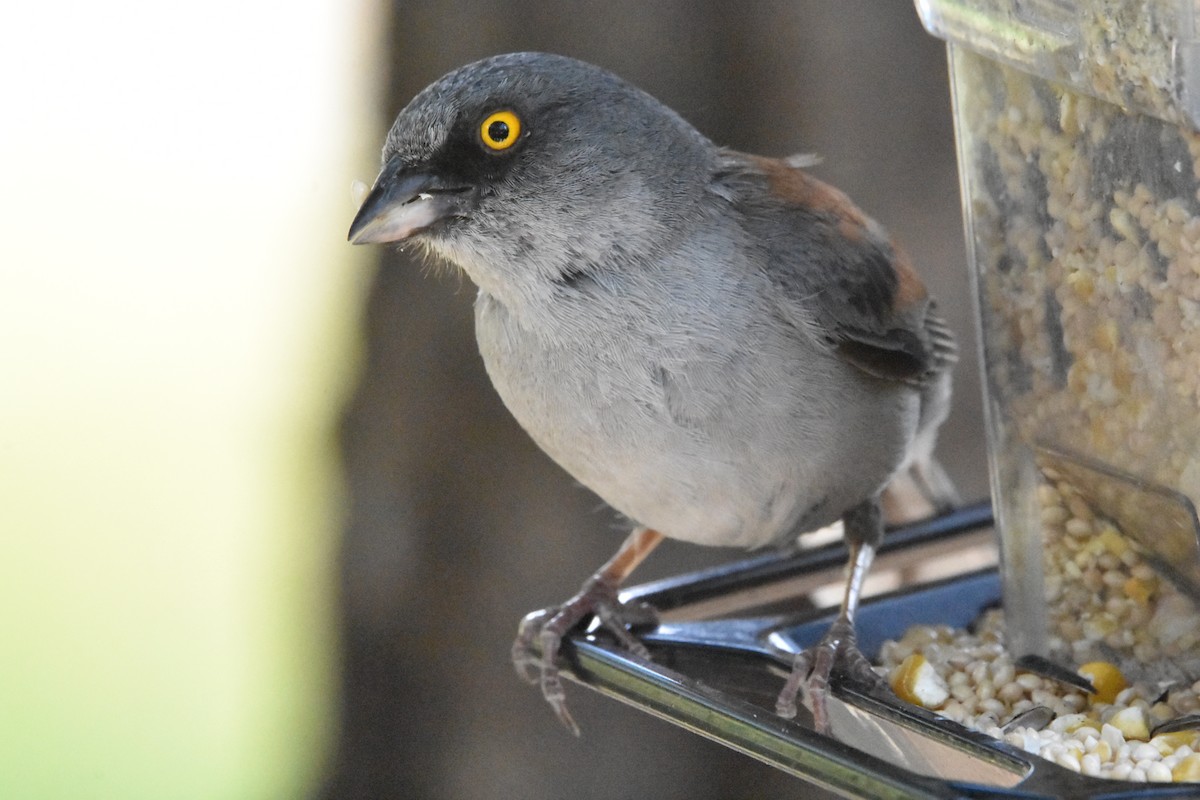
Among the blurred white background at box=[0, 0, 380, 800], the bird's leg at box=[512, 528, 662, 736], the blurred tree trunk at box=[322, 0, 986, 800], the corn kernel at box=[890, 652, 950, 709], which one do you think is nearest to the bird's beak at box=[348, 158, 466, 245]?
the bird's leg at box=[512, 528, 662, 736]

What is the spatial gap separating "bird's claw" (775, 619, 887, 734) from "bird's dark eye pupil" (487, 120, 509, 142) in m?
1.20

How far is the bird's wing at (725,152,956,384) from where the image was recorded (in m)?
3.12

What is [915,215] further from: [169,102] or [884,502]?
[169,102]

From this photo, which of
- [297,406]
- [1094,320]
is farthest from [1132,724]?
[297,406]

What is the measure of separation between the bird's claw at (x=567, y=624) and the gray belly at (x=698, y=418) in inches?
8.1

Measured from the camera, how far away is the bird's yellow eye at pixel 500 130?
2975 millimetres

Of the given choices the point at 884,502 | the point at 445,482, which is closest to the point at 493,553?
the point at 445,482

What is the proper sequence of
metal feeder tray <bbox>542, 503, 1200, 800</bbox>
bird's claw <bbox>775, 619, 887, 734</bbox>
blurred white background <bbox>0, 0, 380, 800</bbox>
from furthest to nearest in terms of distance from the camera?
blurred white background <bbox>0, 0, 380, 800</bbox>
bird's claw <bbox>775, 619, 887, 734</bbox>
metal feeder tray <bbox>542, 503, 1200, 800</bbox>

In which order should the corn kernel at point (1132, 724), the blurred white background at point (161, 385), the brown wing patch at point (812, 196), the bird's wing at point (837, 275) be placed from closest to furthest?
the corn kernel at point (1132, 724) → the bird's wing at point (837, 275) → the brown wing patch at point (812, 196) → the blurred white background at point (161, 385)

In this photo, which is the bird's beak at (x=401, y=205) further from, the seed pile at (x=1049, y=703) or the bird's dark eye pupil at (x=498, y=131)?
the seed pile at (x=1049, y=703)

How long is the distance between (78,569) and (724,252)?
5.14m

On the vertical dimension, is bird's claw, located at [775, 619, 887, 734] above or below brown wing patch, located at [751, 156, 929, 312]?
below

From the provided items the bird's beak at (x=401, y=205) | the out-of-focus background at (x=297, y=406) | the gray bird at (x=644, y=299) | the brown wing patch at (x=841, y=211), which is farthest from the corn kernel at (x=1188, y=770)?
the out-of-focus background at (x=297, y=406)

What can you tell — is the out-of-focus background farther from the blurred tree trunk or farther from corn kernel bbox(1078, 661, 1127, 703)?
corn kernel bbox(1078, 661, 1127, 703)
